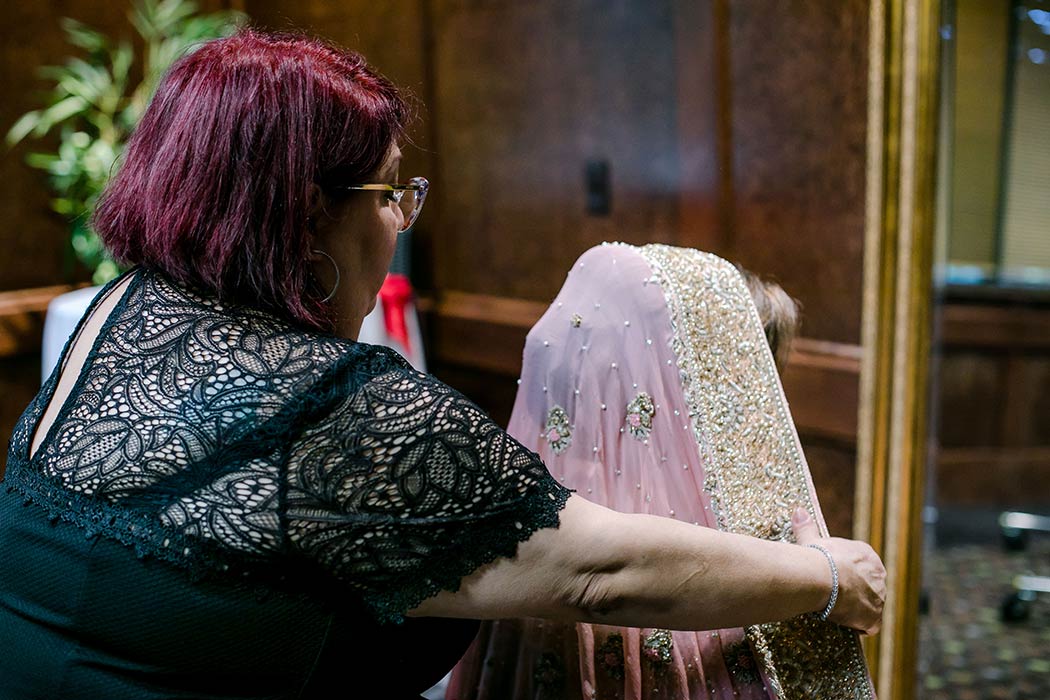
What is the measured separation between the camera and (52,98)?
3559 mm

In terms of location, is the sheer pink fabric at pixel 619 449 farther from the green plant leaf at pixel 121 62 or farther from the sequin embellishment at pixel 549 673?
the green plant leaf at pixel 121 62

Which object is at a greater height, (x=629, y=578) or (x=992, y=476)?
(x=629, y=578)

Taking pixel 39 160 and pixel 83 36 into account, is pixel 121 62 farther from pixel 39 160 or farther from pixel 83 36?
pixel 39 160

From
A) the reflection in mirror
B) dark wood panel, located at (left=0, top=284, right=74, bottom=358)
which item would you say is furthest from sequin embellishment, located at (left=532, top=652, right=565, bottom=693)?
dark wood panel, located at (left=0, top=284, right=74, bottom=358)

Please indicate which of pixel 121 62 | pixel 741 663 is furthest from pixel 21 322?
pixel 741 663

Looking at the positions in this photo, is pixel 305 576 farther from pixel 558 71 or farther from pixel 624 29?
pixel 558 71

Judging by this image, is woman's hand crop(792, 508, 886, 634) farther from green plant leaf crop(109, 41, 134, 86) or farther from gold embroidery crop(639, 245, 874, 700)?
green plant leaf crop(109, 41, 134, 86)

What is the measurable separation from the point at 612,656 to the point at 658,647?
0.20 ft

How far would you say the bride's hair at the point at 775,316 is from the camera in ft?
4.46

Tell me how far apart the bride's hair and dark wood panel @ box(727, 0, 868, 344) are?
686 millimetres

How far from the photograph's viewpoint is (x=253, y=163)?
1.01 meters

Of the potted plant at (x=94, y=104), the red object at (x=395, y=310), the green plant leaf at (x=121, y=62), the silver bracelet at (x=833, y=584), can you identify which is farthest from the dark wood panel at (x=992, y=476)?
the green plant leaf at (x=121, y=62)

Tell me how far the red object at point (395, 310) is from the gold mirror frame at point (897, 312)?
1415mm

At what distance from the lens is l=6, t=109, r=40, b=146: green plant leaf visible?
11.2 ft
